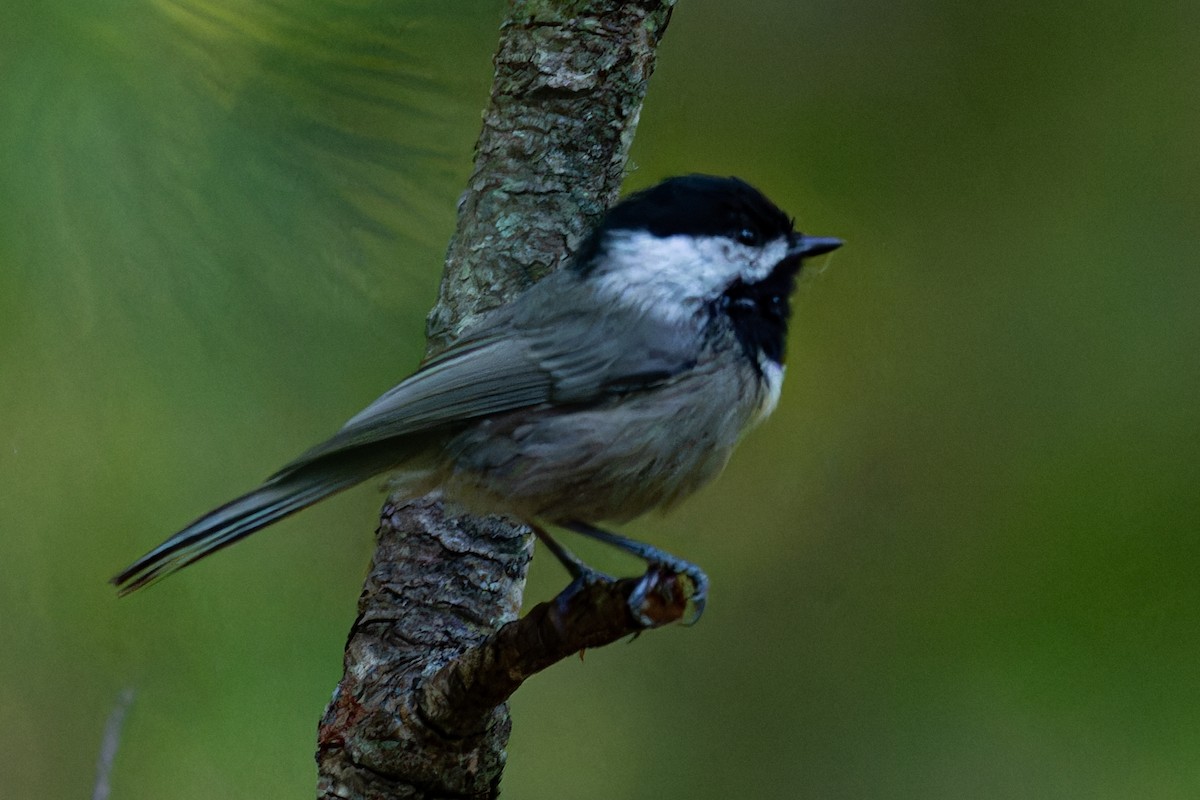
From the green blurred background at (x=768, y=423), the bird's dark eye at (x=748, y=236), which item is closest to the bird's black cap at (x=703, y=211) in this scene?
the bird's dark eye at (x=748, y=236)

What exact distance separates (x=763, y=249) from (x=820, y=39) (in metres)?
0.58

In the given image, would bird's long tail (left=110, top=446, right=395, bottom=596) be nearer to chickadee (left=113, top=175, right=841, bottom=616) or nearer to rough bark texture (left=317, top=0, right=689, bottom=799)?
chickadee (left=113, top=175, right=841, bottom=616)

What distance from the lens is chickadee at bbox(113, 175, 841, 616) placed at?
1686 mm

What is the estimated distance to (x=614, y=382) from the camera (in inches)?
67.7

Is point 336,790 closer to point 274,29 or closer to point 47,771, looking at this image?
point 47,771

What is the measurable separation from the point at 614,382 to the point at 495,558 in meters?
0.32

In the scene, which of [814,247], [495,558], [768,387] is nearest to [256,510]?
[495,558]

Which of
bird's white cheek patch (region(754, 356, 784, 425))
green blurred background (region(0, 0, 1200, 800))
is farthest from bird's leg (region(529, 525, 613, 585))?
bird's white cheek patch (region(754, 356, 784, 425))

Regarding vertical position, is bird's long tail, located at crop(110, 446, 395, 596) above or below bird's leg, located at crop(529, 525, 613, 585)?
above

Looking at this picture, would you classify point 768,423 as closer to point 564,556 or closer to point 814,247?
point 814,247

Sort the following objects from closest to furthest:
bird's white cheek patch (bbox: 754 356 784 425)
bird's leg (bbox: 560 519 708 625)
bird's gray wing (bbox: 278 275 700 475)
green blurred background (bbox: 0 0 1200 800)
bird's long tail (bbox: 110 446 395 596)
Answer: green blurred background (bbox: 0 0 1200 800) → bird's long tail (bbox: 110 446 395 596) → bird's leg (bbox: 560 519 708 625) → bird's gray wing (bbox: 278 275 700 475) → bird's white cheek patch (bbox: 754 356 784 425)

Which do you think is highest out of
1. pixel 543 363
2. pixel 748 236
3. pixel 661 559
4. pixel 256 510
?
pixel 748 236

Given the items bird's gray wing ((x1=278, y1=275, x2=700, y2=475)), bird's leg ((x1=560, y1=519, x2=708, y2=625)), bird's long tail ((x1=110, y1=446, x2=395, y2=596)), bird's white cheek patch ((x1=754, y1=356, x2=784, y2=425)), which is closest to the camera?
bird's long tail ((x1=110, y1=446, x2=395, y2=596))

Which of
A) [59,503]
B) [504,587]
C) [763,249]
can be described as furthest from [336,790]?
[763,249]
